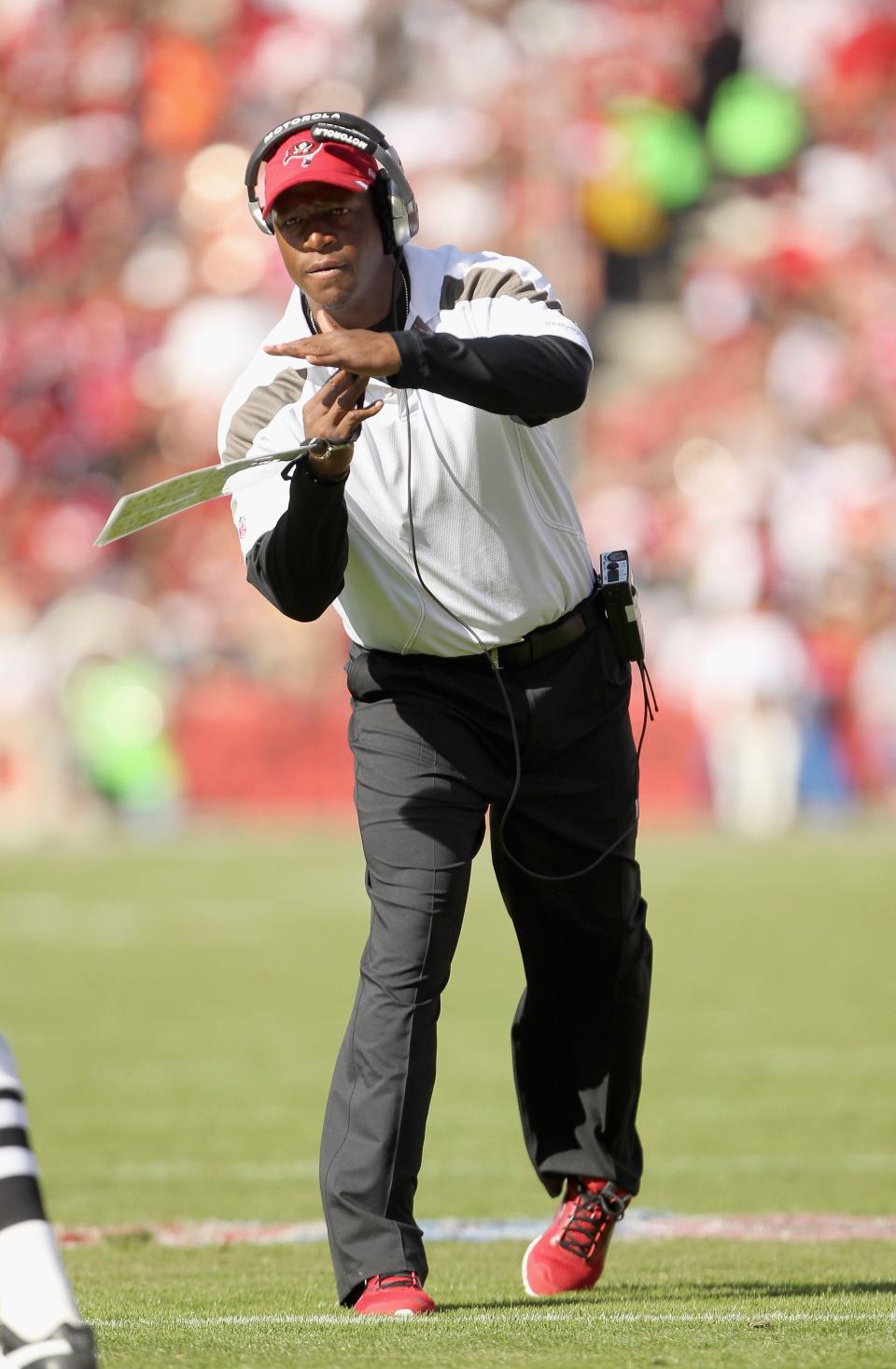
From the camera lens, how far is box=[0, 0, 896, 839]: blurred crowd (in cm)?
2128

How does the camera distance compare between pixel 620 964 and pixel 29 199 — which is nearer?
pixel 620 964

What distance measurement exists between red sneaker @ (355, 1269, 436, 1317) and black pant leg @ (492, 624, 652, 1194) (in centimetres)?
72

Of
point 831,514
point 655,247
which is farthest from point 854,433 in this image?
point 655,247

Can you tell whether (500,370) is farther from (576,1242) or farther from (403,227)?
(576,1242)

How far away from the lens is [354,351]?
378 centimetres

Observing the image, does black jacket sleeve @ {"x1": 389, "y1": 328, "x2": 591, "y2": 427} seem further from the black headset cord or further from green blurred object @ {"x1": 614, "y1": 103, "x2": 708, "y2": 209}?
green blurred object @ {"x1": 614, "y1": 103, "x2": 708, "y2": 209}

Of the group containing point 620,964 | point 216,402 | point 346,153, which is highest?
point 216,402

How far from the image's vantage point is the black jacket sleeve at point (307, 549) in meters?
4.03

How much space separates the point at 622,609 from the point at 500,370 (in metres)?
0.82

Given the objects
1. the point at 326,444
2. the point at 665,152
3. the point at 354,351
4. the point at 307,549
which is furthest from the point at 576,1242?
the point at 665,152

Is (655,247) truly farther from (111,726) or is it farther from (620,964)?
(620,964)

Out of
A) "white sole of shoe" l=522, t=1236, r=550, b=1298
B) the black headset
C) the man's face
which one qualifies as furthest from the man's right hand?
"white sole of shoe" l=522, t=1236, r=550, b=1298

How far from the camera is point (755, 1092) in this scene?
27.6 ft

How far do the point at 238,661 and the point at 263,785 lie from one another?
202cm
